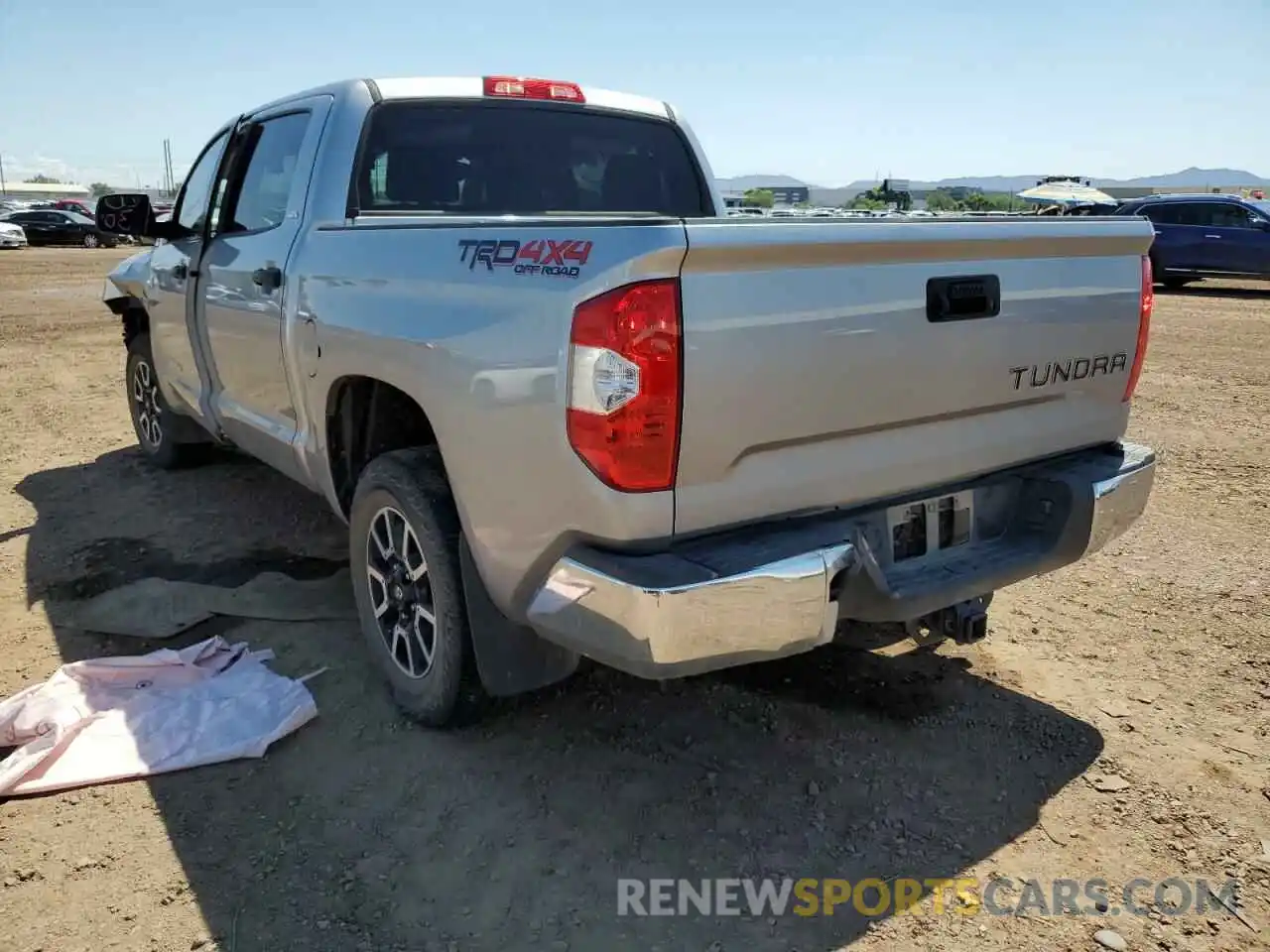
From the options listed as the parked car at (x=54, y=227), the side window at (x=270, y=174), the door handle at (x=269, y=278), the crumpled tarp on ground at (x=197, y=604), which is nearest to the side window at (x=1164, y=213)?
the side window at (x=270, y=174)

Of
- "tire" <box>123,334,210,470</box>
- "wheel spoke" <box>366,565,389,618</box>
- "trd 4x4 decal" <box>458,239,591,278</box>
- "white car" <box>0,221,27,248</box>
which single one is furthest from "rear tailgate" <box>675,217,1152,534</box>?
"white car" <box>0,221,27,248</box>

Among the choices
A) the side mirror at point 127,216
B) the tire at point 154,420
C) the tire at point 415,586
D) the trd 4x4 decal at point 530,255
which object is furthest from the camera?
the tire at point 154,420

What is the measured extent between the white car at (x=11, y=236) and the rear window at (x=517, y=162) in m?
32.3

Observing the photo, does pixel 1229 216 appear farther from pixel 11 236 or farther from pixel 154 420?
pixel 11 236

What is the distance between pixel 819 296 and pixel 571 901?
1605 millimetres

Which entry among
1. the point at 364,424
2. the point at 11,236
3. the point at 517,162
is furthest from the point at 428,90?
the point at 11,236

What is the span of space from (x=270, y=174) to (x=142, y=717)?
231 cm

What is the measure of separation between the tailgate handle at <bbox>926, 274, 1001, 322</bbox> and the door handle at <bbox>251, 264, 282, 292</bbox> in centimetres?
232

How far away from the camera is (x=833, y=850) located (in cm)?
264

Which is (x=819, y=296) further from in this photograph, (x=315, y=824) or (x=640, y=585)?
(x=315, y=824)

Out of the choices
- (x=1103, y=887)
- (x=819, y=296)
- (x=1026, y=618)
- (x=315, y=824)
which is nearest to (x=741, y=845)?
(x=1103, y=887)

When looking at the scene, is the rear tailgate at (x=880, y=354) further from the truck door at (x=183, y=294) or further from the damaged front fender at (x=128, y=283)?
the damaged front fender at (x=128, y=283)

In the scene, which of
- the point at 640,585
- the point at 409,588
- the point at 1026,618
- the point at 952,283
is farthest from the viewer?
the point at 1026,618

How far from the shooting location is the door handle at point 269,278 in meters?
3.63
